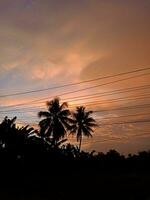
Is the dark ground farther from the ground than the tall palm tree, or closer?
closer

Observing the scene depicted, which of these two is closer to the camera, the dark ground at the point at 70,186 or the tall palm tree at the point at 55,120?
the dark ground at the point at 70,186

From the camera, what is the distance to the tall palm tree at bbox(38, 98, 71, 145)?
69750mm

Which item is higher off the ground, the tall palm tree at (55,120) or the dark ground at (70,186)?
the tall palm tree at (55,120)

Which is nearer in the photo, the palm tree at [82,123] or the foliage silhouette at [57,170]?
the foliage silhouette at [57,170]

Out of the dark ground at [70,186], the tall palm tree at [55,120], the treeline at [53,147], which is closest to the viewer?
the dark ground at [70,186]

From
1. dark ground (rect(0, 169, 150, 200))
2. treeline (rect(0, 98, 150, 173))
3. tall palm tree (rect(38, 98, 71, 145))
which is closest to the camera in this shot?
dark ground (rect(0, 169, 150, 200))

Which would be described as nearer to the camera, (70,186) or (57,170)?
(70,186)

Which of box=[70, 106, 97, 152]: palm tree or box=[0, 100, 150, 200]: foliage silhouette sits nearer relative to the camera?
box=[0, 100, 150, 200]: foliage silhouette

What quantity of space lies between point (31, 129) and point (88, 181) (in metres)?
9.71

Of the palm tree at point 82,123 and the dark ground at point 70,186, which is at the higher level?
the palm tree at point 82,123

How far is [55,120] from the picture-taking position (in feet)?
230

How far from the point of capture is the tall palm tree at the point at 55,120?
6975 cm

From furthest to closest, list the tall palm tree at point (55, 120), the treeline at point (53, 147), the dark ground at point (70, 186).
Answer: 1. the tall palm tree at point (55, 120)
2. the treeline at point (53, 147)
3. the dark ground at point (70, 186)

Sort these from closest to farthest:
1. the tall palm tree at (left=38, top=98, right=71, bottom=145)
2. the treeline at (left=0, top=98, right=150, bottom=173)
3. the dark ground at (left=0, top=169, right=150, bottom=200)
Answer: the dark ground at (left=0, top=169, right=150, bottom=200), the treeline at (left=0, top=98, right=150, bottom=173), the tall palm tree at (left=38, top=98, right=71, bottom=145)
